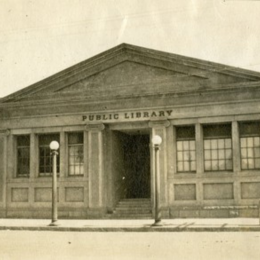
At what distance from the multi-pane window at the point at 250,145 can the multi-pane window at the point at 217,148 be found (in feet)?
1.64

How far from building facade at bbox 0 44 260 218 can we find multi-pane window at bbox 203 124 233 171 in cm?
4

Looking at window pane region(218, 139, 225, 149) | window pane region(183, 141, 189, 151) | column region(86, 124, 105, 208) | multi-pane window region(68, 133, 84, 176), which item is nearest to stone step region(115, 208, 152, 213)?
column region(86, 124, 105, 208)

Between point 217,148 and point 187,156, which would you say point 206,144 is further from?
point 187,156

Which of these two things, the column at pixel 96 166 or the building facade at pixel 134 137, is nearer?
the building facade at pixel 134 137

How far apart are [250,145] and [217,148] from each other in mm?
1269

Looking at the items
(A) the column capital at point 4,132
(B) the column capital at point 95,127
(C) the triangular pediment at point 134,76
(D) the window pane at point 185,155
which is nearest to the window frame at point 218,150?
(D) the window pane at point 185,155

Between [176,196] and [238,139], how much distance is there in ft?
10.8

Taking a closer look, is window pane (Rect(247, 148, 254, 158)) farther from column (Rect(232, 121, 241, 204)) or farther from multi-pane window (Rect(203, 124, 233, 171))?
multi-pane window (Rect(203, 124, 233, 171))

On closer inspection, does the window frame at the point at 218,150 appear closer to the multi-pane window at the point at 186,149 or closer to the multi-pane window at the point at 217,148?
the multi-pane window at the point at 217,148

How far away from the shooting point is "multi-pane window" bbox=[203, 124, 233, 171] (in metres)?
20.4

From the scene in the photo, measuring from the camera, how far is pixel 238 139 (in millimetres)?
19859
